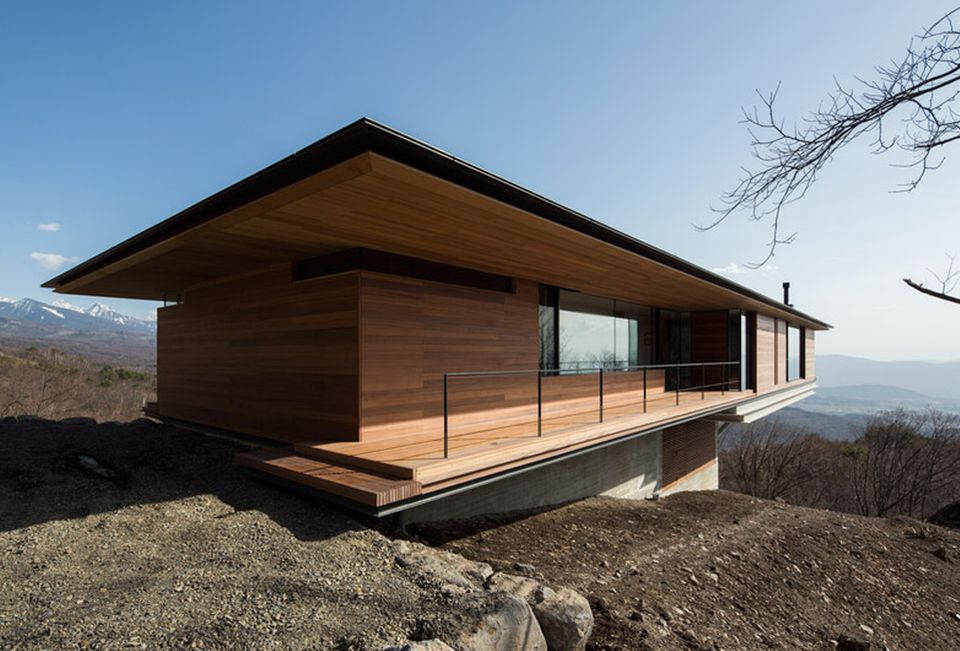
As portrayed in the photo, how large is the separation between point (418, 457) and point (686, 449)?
900cm

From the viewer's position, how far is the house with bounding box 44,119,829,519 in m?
3.78

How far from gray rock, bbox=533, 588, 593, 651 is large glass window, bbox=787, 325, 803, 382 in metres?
15.8

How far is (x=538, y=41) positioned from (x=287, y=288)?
413 centimetres

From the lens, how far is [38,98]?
689cm

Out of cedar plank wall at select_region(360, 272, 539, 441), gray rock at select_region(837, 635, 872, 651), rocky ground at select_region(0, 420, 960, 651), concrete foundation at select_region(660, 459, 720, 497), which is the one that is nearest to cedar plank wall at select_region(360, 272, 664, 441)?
cedar plank wall at select_region(360, 272, 539, 441)

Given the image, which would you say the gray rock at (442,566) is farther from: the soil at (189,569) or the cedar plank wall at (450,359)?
the cedar plank wall at (450,359)

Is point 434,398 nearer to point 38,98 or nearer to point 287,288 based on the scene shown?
point 287,288

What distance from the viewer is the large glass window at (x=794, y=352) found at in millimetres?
15871

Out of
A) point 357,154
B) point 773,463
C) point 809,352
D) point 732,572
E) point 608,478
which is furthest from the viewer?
point 773,463

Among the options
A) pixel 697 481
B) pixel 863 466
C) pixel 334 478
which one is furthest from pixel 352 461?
pixel 863 466

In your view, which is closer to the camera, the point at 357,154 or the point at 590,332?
the point at 357,154

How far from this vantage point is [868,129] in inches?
109

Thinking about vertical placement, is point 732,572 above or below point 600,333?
below

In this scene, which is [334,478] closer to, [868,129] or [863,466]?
[868,129]
